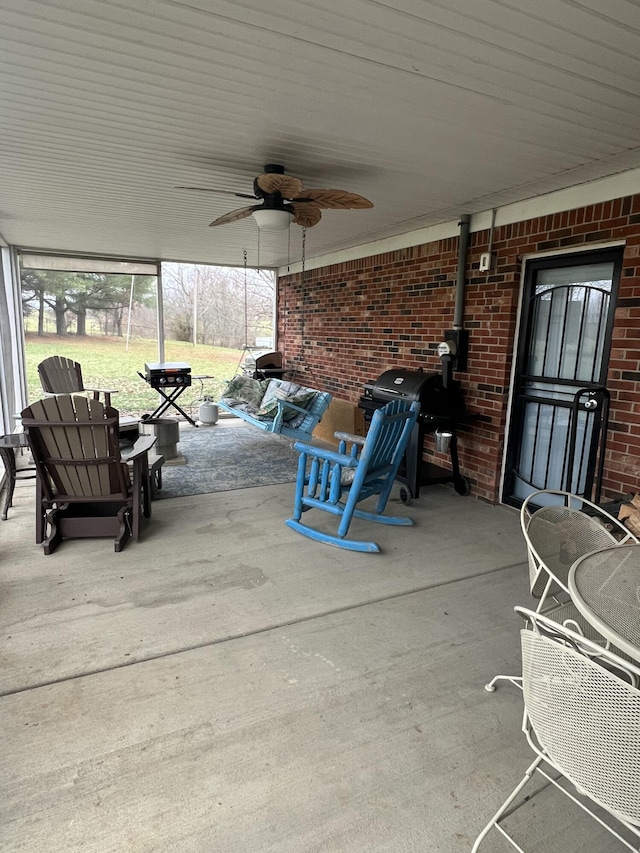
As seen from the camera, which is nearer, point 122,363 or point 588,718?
point 588,718

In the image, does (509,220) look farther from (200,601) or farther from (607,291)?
(200,601)

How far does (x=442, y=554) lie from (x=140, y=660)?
1.92m

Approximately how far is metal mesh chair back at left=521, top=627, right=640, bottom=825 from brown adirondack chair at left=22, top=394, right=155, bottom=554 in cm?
267

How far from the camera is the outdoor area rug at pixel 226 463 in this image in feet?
14.6

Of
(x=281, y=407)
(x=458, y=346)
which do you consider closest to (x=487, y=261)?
(x=458, y=346)

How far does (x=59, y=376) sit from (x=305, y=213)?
12.5ft

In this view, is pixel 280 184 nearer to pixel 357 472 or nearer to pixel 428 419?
pixel 357 472

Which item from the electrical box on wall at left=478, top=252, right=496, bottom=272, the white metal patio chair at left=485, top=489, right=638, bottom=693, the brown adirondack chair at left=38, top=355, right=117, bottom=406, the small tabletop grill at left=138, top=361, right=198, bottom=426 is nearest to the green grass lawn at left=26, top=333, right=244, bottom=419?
A: the small tabletop grill at left=138, top=361, right=198, bottom=426

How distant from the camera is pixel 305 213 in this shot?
10.8ft

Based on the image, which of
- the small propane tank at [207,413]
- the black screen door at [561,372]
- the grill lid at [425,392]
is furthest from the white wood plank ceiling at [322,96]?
the small propane tank at [207,413]

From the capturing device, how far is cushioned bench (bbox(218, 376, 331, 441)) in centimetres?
425

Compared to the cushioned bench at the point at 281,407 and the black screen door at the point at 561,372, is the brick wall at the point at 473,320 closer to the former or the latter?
Result: the black screen door at the point at 561,372

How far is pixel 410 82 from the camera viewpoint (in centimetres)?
205

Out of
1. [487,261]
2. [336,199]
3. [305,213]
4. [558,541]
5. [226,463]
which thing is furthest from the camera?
[226,463]
